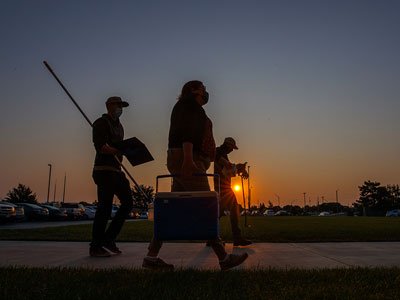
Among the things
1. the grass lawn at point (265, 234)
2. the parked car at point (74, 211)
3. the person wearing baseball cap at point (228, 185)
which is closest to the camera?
the person wearing baseball cap at point (228, 185)

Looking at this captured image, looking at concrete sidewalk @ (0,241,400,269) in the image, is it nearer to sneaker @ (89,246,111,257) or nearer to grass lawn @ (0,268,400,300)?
sneaker @ (89,246,111,257)

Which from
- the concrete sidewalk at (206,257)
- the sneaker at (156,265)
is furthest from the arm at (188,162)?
the concrete sidewalk at (206,257)

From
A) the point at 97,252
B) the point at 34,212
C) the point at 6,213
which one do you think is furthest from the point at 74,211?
the point at 97,252

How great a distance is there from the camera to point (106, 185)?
18.6 feet

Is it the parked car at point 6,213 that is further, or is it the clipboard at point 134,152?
the parked car at point 6,213

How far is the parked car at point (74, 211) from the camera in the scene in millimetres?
37344

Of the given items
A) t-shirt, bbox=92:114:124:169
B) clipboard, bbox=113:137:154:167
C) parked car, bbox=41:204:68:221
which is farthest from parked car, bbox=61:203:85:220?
clipboard, bbox=113:137:154:167

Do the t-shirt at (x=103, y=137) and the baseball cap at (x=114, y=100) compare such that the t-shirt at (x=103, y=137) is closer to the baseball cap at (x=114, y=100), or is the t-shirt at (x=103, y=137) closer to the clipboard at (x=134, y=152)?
the baseball cap at (x=114, y=100)

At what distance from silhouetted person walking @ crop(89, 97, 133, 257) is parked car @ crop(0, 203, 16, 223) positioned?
19.3 meters

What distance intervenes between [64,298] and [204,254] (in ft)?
10.2

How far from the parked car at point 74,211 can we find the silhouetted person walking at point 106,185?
32608mm

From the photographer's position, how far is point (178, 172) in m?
4.55

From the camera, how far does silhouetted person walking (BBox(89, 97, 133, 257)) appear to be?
561cm

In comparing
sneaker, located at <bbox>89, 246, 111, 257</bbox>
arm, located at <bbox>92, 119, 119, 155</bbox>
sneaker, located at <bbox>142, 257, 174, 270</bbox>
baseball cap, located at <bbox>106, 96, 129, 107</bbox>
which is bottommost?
sneaker, located at <bbox>142, 257, 174, 270</bbox>
